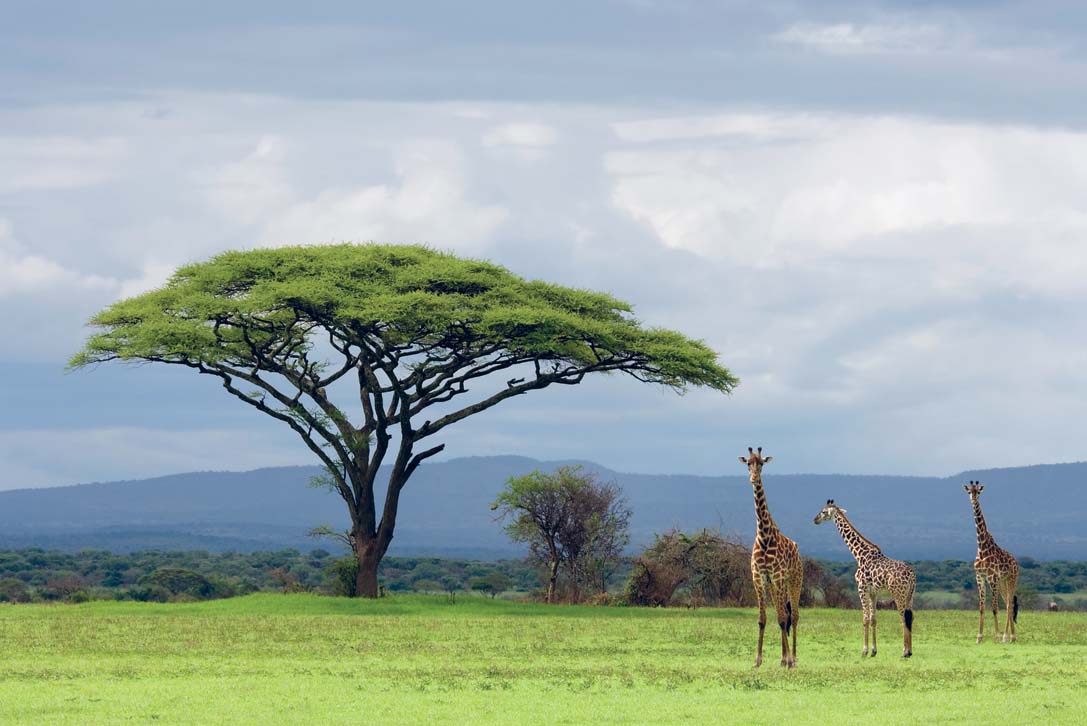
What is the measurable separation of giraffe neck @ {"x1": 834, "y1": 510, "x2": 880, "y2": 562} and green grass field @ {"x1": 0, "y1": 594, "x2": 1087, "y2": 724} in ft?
6.22

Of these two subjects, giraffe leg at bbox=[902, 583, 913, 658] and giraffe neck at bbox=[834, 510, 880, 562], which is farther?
giraffe neck at bbox=[834, 510, 880, 562]

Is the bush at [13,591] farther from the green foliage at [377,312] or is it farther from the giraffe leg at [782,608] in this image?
the giraffe leg at [782,608]

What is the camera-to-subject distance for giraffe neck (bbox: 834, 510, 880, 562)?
2950 centimetres

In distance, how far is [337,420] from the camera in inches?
1953

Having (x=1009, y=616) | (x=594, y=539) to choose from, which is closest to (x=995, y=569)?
(x=1009, y=616)

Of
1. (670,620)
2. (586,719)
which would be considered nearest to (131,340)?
(670,620)

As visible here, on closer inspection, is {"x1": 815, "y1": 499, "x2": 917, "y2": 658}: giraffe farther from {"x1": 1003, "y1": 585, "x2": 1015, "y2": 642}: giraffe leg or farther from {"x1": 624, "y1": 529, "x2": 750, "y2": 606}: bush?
{"x1": 624, "y1": 529, "x2": 750, "y2": 606}: bush

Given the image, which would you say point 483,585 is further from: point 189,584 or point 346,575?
point 346,575

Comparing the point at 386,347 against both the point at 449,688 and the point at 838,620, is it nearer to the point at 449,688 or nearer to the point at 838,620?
the point at 838,620

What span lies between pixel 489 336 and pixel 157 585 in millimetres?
28182

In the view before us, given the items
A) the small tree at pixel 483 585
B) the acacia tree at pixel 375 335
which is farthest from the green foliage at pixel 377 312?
the small tree at pixel 483 585

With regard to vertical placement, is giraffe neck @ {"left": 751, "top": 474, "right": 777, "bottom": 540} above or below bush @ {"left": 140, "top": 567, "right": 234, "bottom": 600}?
above

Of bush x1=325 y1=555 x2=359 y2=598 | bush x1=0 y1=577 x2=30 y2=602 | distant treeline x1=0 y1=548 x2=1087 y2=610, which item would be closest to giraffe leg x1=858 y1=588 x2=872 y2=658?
bush x1=325 y1=555 x2=359 y2=598

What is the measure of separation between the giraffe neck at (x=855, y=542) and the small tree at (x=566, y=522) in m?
21.9
